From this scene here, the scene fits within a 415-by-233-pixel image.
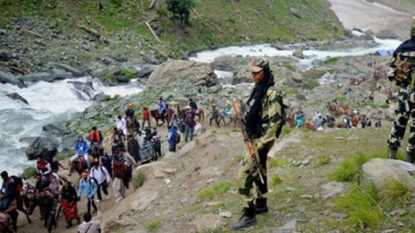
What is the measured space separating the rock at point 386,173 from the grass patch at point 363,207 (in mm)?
122

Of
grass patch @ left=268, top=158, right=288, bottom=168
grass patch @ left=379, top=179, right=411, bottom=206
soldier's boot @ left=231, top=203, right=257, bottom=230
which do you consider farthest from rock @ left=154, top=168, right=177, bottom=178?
grass patch @ left=379, top=179, right=411, bottom=206

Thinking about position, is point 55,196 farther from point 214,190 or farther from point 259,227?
point 259,227

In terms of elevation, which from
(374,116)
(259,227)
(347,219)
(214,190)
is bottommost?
(374,116)

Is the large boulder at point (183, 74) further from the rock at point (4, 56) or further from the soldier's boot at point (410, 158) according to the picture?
the soldier's boot at point (410, 158)

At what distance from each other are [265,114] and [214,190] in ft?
11.3

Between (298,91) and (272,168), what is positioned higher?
(272,168)

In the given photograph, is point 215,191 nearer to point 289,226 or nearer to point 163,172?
point 289,226

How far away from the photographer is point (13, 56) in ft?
120

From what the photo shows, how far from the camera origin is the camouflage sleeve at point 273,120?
528 centimetres

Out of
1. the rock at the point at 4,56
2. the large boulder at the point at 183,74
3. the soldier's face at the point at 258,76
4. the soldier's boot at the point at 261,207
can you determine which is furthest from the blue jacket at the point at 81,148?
the rock at the point at 4,56

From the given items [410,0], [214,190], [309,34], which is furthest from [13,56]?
[410,0]

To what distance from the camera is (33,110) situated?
27562mm

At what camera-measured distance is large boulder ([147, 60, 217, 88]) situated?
33.8 meters

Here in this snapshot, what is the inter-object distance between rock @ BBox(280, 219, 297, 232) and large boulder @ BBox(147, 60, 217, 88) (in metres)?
27.7
